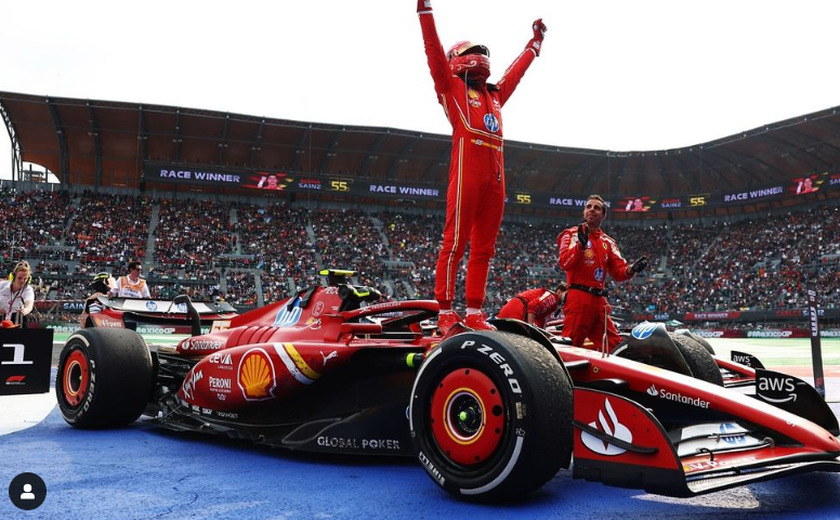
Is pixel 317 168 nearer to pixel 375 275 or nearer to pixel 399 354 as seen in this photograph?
pixel 375 275

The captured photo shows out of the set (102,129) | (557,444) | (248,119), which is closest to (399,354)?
(557,444)

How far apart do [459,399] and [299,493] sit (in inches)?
33.3

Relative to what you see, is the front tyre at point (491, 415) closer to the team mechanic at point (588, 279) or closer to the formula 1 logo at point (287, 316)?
the formula 1 logo at point (287, 316)

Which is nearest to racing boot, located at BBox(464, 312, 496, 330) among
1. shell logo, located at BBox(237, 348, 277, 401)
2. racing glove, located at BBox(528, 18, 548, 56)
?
shell logo, located at BBox(237, 348, 277, 401)

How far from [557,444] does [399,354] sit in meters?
1.40

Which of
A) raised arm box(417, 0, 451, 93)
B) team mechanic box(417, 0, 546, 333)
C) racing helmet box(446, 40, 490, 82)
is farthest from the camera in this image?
racing helmet box(446, 40, 490, 82)

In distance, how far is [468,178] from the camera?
489 centimetres

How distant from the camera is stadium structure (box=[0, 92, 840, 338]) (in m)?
34.2

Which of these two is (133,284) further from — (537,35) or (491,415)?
(491,415)

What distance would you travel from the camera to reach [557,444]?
266cm

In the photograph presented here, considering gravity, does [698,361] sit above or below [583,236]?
below

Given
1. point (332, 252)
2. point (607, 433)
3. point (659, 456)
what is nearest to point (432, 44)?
point (607, 433)

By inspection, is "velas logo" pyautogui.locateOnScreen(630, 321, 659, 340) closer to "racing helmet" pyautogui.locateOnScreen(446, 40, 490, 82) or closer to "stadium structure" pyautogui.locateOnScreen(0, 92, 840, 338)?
"racing helmet" pyautogui.locateOnScreen(446, 40, 490, 82)

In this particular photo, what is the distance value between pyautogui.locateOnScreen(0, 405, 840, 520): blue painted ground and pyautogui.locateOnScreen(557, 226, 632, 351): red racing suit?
197cm
